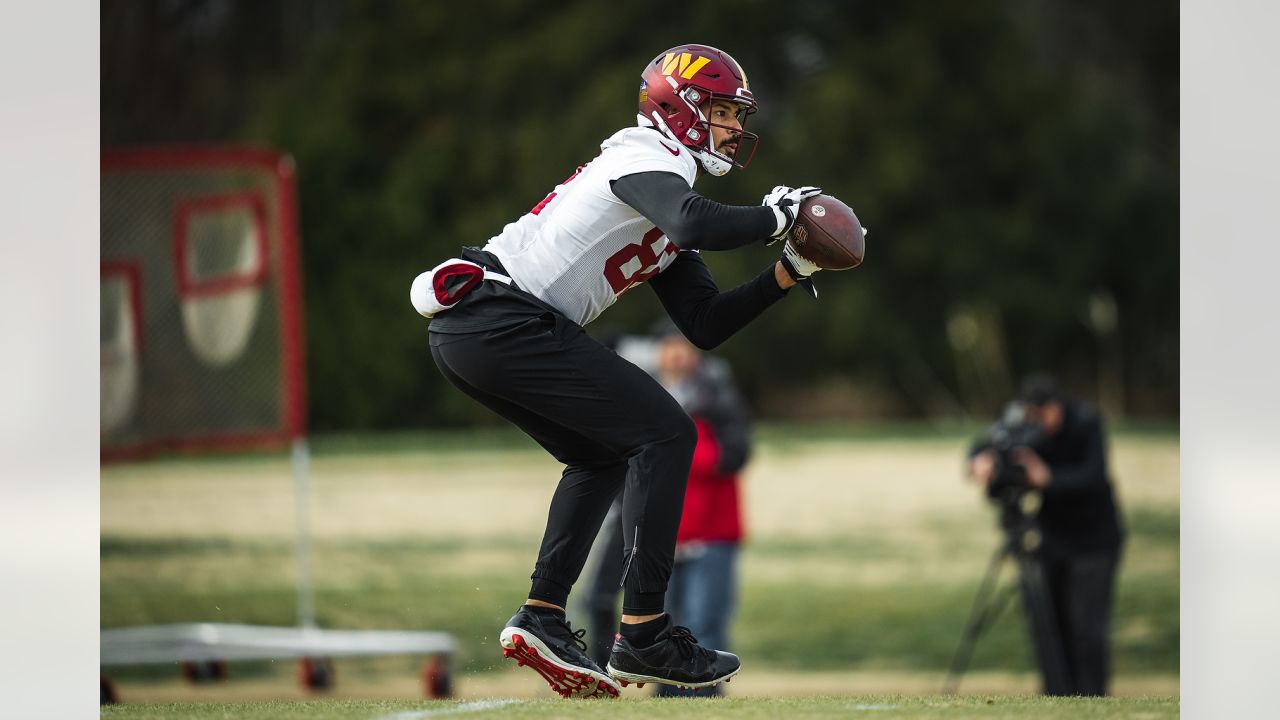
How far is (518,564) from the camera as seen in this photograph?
43.5 ft

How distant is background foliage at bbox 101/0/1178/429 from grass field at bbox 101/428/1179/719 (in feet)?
17.8

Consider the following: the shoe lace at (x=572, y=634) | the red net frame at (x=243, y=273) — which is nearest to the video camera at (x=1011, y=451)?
the shoe lace at (x=572, y=634)

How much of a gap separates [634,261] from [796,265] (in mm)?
486

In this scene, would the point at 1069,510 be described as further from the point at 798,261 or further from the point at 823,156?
the point at 823,156

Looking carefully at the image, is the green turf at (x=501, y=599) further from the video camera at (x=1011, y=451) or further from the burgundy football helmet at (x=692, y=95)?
the burgundy football helmet at (x=692, y=95)

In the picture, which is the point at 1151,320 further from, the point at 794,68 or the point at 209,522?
the point at 209,522

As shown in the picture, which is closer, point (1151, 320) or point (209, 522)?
point (209, 522)

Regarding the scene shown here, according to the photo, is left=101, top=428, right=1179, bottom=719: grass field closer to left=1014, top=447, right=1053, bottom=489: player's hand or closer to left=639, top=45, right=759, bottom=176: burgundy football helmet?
left=1014, top=447, right=1053, bottom=489: player's hand

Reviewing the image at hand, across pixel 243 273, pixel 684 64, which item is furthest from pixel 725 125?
pixel 243 273

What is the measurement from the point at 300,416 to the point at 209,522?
17.7 ft

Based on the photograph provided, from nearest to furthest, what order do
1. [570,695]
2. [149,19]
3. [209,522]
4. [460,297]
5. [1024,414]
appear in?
1. [460,297]
2. [570,695]
3. [1024,414]
4. [209,522]
5. [149,19]

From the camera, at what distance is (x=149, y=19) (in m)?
27.5

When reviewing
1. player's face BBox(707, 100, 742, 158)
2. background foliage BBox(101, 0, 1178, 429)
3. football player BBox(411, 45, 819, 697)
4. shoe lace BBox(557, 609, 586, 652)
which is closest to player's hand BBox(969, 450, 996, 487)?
football player BBox(411, 45, 819, 697)
